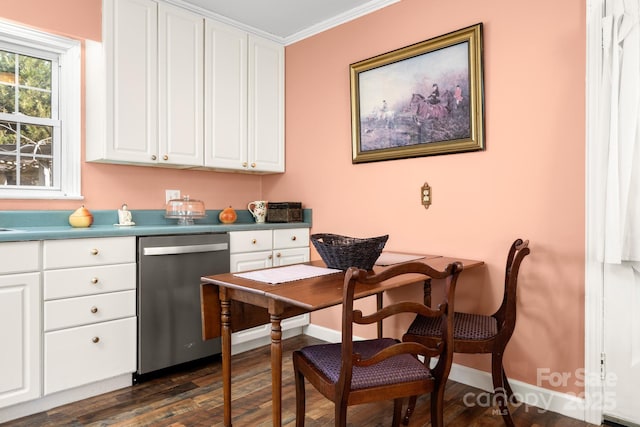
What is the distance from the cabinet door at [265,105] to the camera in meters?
3.40

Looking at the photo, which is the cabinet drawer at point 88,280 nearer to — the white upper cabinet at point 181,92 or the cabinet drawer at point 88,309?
the cabinet drawer at point 88,309

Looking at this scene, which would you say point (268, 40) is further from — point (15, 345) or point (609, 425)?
point (609, 425)

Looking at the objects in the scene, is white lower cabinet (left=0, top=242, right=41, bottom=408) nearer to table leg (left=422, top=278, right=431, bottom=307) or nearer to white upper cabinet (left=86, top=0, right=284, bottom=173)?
white upper cabinet (left=86, top=0, right=284, bottom=173)

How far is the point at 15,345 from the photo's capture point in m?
2.05

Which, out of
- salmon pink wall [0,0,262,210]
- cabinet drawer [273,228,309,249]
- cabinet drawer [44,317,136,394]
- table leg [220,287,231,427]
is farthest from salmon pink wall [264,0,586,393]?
cabinet drawer [44,317,136,394]

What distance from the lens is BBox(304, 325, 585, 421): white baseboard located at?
6.98 feet

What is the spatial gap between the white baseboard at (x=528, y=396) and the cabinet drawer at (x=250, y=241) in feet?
5.12

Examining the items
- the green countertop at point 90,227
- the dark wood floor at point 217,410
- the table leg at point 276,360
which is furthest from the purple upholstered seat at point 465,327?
the green countertop at point 90,227

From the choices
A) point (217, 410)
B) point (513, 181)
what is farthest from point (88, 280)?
point (513, 181)

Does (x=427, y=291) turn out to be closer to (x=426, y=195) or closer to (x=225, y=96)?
(x=426, y=195)

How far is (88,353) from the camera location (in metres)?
2.29

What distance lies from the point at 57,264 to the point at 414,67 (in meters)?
2.42

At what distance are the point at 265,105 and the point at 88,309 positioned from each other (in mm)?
2052

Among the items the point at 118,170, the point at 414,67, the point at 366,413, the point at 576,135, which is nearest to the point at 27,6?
the point at 118,170
